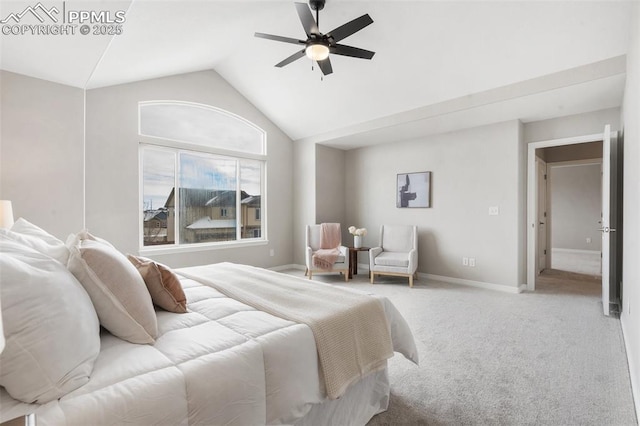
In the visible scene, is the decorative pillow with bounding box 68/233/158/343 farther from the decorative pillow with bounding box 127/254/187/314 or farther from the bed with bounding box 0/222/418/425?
the decorative pillow with bounding box 127/254/187/314

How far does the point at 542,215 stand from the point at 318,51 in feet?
16.9

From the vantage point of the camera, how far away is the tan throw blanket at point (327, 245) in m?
5.06

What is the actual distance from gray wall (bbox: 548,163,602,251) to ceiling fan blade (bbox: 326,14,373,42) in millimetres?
7140

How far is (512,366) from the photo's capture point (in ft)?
7.47

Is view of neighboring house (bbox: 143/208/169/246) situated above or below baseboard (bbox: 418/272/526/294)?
above

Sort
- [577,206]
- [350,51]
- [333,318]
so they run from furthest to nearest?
1. [577,206]
2. [350,51]
3. [333,318]

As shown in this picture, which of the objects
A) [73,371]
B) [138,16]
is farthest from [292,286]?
[138,16]

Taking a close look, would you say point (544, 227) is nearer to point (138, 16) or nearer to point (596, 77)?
point (596, 77)

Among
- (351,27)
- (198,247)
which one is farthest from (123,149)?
(351,27)

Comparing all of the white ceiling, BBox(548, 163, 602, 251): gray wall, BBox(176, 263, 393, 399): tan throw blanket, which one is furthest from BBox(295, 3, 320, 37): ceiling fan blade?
BBox(548, 163, 602, 251): gray wall

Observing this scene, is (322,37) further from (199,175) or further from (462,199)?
(462,199)

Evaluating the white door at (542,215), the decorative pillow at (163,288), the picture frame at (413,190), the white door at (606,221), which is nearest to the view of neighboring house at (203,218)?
the picture frame at (413,190)

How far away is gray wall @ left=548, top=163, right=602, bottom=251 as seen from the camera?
7.59 meters

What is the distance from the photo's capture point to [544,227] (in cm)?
589
